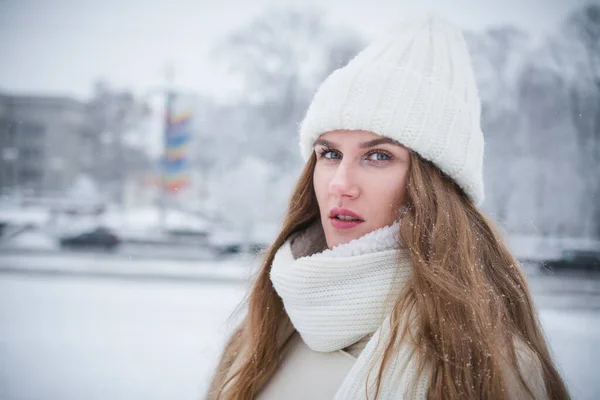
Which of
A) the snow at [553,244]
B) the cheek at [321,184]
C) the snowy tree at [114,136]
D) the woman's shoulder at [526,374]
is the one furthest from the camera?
the snowy tree at [114,136]

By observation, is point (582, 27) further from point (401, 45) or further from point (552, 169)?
point (401, 45)

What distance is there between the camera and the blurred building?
22.3 meters

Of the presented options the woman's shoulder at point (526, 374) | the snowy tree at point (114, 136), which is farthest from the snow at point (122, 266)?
the snowy tree at point (114, 136)

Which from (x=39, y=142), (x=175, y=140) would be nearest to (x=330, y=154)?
(x=175, y=140)

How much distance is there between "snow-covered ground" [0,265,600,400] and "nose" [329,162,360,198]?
2.46 ft

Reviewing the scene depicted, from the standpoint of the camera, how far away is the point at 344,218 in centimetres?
122

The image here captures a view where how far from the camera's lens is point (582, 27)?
10.9 meters

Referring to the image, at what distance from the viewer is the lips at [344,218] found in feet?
3.94

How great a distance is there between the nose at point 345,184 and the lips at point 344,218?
5cm

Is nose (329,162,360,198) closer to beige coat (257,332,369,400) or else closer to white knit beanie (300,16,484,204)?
white knit beanie (300,16,484,204)

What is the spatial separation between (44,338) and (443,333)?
5962mm

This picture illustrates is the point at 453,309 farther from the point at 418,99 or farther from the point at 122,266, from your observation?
the point at 122,266

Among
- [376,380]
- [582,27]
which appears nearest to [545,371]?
[376,380]

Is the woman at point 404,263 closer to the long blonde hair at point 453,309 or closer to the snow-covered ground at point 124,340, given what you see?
the long blonde hair at point 453,309
